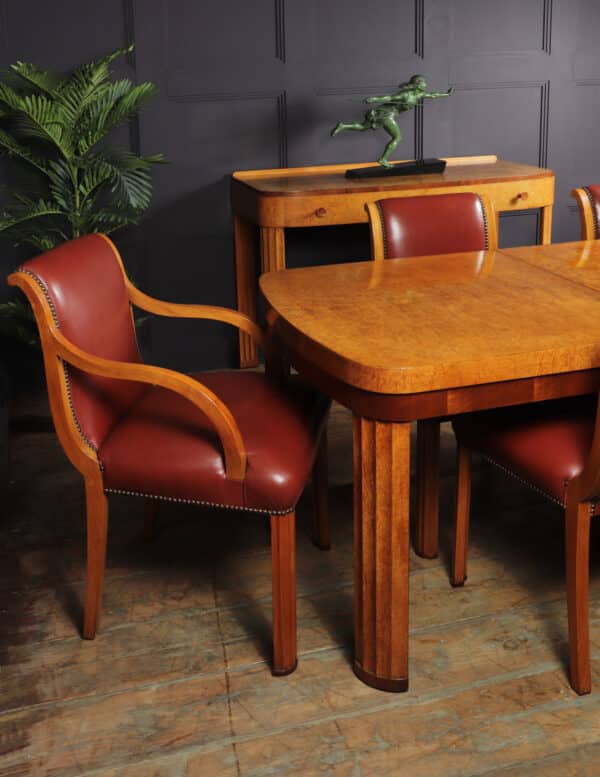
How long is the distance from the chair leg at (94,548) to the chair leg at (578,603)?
0.98 m

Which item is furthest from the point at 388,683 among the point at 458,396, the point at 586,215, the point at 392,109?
the point at 392,109

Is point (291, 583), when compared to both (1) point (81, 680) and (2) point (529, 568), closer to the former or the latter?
(1) point (81, 680)

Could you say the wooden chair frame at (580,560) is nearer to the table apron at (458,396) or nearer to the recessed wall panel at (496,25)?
the table apron at (458,396)

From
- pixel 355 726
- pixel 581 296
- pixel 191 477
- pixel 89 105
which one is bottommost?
pixel 355 726

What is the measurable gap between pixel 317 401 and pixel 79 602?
0.77 metres

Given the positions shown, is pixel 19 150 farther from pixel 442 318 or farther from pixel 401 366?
pixel 401 366

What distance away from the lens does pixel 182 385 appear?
74.0 inches

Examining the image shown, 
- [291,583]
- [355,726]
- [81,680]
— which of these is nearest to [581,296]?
[291,583]

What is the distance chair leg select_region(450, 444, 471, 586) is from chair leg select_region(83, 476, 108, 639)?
0.84 m

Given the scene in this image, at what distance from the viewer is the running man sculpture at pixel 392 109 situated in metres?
3.79

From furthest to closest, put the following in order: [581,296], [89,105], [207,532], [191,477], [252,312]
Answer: [252,312] → [89,105] → [207,532] → [581,296] → [191,477]

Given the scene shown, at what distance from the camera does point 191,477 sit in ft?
6.37

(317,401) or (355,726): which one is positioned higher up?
(317,401)

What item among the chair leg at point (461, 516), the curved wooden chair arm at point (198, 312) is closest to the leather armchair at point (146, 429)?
the curved wooden chair arm at point (198, 312)
